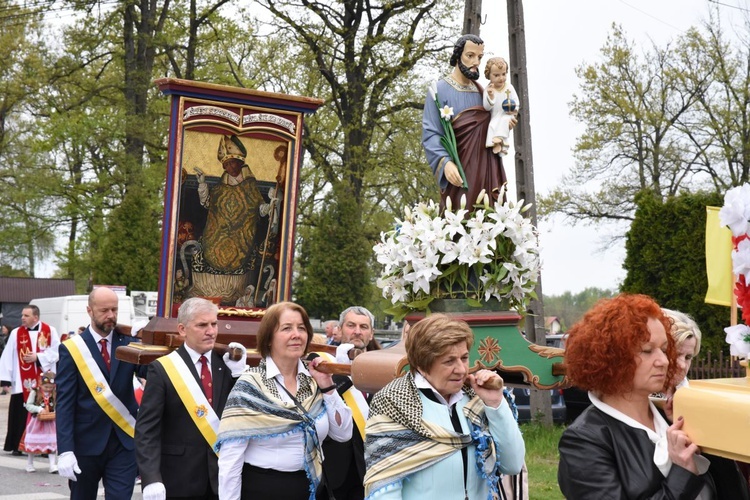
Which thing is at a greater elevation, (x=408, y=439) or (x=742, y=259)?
(x=742, y=259)

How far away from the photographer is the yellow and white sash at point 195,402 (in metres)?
5.90

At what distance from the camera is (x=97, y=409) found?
7246 mm

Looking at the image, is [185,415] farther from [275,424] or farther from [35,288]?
[35,288]

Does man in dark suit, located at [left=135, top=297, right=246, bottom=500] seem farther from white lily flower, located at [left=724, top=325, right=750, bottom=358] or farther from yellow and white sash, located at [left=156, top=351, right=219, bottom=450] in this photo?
white lily flower, located at [left=724, top=325, right=750, bottom=358]

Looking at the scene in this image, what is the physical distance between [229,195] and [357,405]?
324 centimetres

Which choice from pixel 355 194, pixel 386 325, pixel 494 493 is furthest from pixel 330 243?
pixel 494 493

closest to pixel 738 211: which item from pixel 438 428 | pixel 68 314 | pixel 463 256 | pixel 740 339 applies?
pixel 740 339

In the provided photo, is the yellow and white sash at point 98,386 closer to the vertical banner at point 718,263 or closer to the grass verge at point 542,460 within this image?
the grass verge at point 542,460

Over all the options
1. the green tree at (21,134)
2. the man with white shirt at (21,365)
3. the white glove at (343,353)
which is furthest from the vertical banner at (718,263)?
the green tree at (21,134)

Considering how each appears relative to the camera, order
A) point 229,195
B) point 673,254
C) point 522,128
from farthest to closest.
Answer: point 673,254, point 522,128, point 229,195

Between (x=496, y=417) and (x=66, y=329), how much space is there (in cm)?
2458

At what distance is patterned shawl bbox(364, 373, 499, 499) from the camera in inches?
151

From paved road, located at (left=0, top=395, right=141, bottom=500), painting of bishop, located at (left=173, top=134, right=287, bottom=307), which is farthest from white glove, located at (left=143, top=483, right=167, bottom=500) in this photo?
paved road, located at (left=0, top=395, right=141, bottom=500)

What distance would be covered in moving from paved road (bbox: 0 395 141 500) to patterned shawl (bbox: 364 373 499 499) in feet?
25.0
